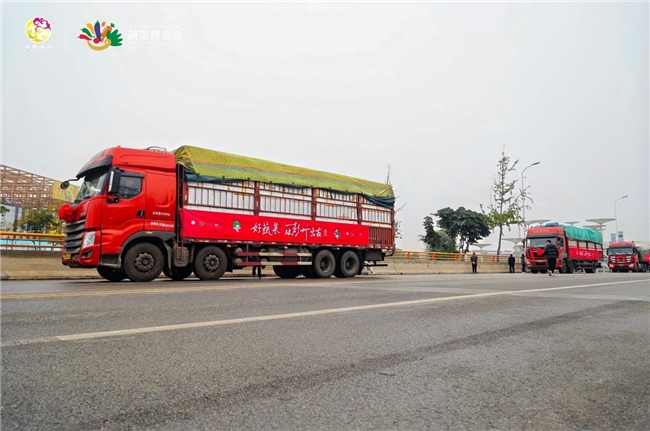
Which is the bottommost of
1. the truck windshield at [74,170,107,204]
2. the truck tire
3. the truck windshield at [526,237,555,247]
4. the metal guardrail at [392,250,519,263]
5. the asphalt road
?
the asphalt road

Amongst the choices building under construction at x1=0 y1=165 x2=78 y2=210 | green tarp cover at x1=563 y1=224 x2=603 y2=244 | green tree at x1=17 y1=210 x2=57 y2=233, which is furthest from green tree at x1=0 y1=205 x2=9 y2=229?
green tarp cover at x1=563 y1=224 x2=603 y2=244

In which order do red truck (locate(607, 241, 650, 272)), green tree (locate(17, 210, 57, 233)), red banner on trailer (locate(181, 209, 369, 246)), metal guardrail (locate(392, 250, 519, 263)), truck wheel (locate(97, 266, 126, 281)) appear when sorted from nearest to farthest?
truck wheel (locate(97, 266, 126, 281)) < red banner on trailer (locate(181, 209, 369, 246)) < green tree (locate(17, 210, 57, 233)) < metal guardrail (locate(392, 250, 519, 263)) < red truck (locate(607, 241, 650, 272))

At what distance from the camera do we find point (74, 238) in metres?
11.9

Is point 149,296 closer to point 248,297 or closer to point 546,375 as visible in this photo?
point 248,297

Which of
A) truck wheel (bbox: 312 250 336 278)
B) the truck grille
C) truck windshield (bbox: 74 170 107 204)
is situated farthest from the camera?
truck wheel (bbox: 312 250 336 278)

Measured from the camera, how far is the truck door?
11.4 m

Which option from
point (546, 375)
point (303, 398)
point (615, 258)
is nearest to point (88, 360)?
point (303, 398)

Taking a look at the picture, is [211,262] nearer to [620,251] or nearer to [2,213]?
[2,213]

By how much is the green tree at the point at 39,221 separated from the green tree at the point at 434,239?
4043 centimetres

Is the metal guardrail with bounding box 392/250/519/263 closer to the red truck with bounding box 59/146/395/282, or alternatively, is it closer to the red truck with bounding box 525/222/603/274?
the red truck with bounding box 525/222/603/274

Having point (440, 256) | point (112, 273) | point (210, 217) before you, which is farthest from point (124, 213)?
point (440, 256)

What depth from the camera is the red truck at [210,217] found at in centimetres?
1166

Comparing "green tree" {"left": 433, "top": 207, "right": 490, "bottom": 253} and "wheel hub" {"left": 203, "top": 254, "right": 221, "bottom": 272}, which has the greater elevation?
"green tree" {"left": 433, "top": 207, "right": 490, "bottom": 253}

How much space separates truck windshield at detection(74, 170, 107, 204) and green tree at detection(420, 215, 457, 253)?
153 feet
